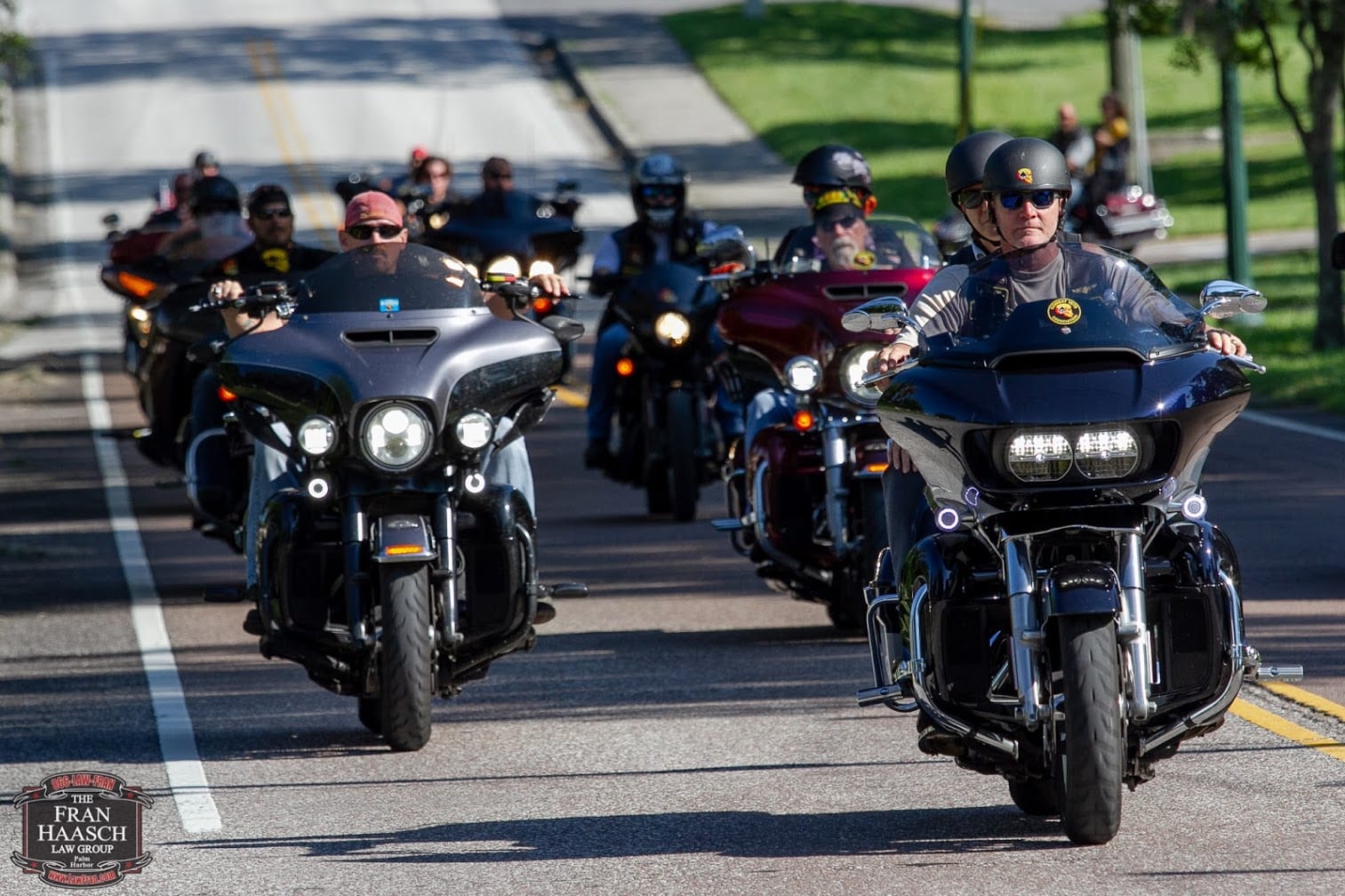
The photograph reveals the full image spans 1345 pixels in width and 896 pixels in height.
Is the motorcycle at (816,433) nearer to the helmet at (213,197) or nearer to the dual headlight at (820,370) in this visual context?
the dual headlight at (820,370)

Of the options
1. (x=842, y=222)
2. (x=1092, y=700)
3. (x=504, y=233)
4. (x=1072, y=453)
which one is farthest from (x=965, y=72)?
(x=1092, y=700)

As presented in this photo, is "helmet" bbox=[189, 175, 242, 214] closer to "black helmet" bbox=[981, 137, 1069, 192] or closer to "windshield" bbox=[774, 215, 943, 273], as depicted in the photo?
"windshield" bbox=[774, 215, 943, 273]

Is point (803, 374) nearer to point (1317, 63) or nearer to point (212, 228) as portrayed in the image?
point (212, 228)

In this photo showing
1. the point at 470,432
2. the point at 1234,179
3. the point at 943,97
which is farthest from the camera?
the point at 943,97

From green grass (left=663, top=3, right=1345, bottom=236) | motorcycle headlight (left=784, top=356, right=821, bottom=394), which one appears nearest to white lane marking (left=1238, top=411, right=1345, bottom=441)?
motorcycle headlight (left=784, top=356, right=821, bottom=394)

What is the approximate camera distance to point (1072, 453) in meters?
6.36

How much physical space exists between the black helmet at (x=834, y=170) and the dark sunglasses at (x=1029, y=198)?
4297mm

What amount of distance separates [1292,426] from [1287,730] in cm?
962

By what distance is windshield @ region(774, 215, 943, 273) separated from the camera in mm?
10898

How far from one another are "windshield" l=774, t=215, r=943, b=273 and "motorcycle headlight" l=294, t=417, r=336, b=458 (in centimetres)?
314

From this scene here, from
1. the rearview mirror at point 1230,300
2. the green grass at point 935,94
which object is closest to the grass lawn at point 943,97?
the green grass at point 935,94

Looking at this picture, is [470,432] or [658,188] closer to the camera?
[470,432]

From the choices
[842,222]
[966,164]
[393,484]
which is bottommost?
[393,484]

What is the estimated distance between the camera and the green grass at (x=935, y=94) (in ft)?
122
